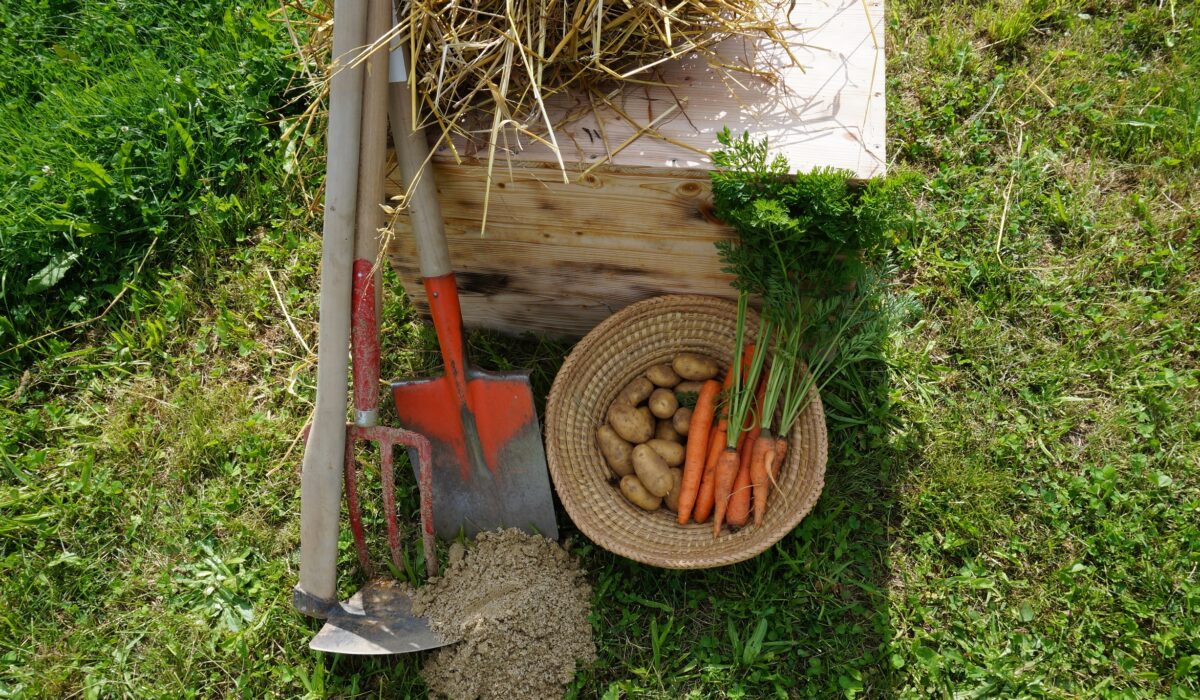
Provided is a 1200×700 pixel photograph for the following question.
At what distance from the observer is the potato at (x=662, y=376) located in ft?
8.41

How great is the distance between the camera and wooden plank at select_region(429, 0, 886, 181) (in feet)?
6.95

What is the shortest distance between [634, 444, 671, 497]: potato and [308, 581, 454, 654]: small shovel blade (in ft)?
2.28

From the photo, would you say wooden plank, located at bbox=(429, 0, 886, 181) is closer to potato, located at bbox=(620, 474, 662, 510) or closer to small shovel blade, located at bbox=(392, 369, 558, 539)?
small shovel blade, located at bbox=(392, 369, 558, 539)

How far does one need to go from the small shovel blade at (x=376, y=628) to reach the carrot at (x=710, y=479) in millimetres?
781

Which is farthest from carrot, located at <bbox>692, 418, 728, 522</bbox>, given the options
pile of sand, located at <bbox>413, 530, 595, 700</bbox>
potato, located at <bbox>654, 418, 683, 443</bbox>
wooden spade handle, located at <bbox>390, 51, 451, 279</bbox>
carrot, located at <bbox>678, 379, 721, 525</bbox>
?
wooden spade handle, located at <bbox>390, 51, 451, 279</bbox>

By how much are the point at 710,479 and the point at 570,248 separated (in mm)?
776

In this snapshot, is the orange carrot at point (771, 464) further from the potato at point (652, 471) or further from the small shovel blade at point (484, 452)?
the small shovel blade at point (484, 452)

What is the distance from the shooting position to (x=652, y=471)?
95.3 inches

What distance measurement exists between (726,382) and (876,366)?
554 mm

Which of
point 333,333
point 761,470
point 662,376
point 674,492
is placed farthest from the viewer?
point 662,376

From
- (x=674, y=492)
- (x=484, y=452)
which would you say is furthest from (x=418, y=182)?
(x=674, y=492)

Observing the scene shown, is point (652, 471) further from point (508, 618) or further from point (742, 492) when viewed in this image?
point (508, 618)

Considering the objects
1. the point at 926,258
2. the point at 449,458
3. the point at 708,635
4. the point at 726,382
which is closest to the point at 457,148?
the point at 449,458

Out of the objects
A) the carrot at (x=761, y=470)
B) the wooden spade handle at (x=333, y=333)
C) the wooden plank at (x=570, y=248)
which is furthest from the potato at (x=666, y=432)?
the wooden spade handle at (x=333, y=333)
